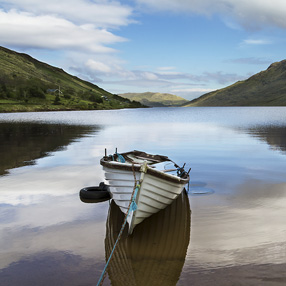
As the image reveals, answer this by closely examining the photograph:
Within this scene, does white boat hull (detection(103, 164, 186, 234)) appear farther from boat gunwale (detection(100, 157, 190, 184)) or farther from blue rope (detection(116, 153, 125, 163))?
blue rope (detection(116, 153, 125, 163))

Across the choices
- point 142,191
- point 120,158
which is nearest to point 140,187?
point 142,191

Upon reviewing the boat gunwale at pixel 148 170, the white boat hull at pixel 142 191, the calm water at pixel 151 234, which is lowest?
the calm water at pixel 151 234

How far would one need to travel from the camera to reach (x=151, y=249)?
→ 33.3 feet

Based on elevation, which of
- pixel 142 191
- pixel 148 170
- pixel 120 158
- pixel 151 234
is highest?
pixel 148 170

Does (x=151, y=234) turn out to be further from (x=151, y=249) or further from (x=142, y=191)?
(x=142, y=191)

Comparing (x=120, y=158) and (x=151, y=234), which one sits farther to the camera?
(x=120, y=158)

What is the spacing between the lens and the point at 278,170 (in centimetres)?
2236

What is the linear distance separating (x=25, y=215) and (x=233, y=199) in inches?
373

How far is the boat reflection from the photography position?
8.55 meters

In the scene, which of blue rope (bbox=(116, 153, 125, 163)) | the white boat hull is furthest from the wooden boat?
blue rope (bbox=(116, 153, 125, 163))

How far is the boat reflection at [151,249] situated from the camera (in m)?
8.55

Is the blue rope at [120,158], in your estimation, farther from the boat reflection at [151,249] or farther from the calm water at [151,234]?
the boat reflection at [151,249]

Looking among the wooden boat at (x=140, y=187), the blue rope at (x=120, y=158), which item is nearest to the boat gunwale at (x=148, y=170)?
the wooden boat at (x=140, y=187)

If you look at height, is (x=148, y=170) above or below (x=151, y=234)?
above
